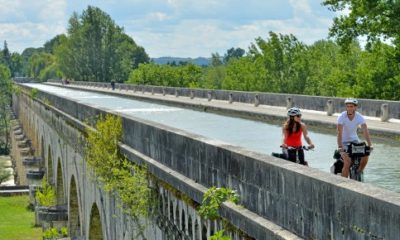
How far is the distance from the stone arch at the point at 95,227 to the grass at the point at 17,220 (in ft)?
67.8

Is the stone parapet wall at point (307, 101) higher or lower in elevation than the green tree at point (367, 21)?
lower

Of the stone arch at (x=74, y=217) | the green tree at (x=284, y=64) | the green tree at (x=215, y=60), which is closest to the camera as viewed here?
the stone arch at (x=74, y=217)

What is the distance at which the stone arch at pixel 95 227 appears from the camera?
72.4ft

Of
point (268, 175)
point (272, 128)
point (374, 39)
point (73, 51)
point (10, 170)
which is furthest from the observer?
point (73, 51)

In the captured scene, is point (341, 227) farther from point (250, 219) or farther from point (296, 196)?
point (250, 219)

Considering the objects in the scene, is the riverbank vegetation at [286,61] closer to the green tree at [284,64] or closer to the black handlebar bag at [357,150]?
the green tree at [284,64]

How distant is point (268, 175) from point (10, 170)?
87.1 m

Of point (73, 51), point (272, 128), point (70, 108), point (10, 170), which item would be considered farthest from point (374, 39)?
point (73, 51)

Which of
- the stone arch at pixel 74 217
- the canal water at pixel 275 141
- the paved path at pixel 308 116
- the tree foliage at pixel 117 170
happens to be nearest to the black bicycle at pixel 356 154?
the canal water at pixel 275 141

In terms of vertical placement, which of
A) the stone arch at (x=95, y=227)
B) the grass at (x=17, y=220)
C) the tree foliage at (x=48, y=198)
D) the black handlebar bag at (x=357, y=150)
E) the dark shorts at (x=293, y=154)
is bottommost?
the grass at (x=17, y=220)

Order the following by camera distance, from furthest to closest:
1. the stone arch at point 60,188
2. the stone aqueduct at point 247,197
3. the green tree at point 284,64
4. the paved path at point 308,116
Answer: the green tree at point 284,64, the stone arch at point 60,188, the paved path at point 308,116, the stone aqueduct at point 247,197

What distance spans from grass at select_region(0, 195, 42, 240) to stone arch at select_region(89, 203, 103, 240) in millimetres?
20657

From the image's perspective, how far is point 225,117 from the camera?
108ft

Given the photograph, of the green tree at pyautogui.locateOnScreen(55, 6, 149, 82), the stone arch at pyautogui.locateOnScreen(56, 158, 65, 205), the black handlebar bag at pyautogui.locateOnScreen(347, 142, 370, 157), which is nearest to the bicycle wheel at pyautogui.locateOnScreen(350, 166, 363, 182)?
the black handlebar bag at pyautogui.locateOnScreen(347, 142, 370, 157)
